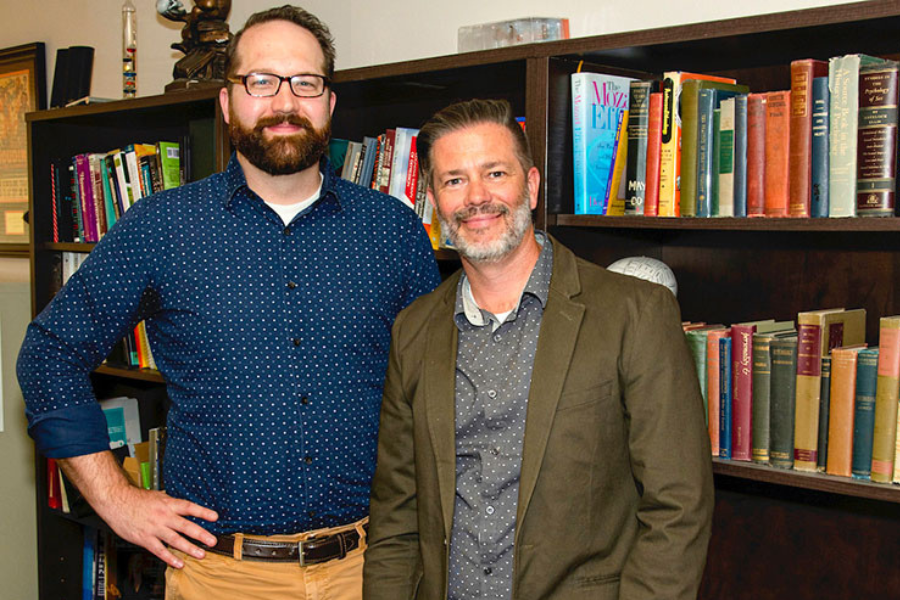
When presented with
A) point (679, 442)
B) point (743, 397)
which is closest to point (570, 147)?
point (743, 397)

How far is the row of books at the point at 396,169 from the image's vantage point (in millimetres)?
2238

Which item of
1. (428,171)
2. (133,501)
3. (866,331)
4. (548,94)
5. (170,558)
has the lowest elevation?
(170,558)

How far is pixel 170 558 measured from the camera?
1817 millimetres

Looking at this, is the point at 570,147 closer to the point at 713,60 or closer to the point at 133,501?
the point at 713,60

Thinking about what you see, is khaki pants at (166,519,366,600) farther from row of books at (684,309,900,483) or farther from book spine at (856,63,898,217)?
book spine at (856,63,898,217)

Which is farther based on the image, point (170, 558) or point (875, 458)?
point (170, 558)

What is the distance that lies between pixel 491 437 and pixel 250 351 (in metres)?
0.55

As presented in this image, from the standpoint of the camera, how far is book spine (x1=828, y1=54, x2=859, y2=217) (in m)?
1.57

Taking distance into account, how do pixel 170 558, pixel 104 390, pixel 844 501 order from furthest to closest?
pixel 104 390 < pixel 844 501 < pixel 170 558

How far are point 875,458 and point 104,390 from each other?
8.20 feet

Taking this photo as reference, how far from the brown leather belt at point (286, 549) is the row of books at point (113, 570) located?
5.13ft

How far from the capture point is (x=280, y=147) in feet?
5.81

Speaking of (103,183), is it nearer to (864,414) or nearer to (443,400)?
(443,400)

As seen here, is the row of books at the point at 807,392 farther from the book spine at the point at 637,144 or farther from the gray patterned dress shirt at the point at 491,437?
the gray patterned dress shirt at the point at 491,437
